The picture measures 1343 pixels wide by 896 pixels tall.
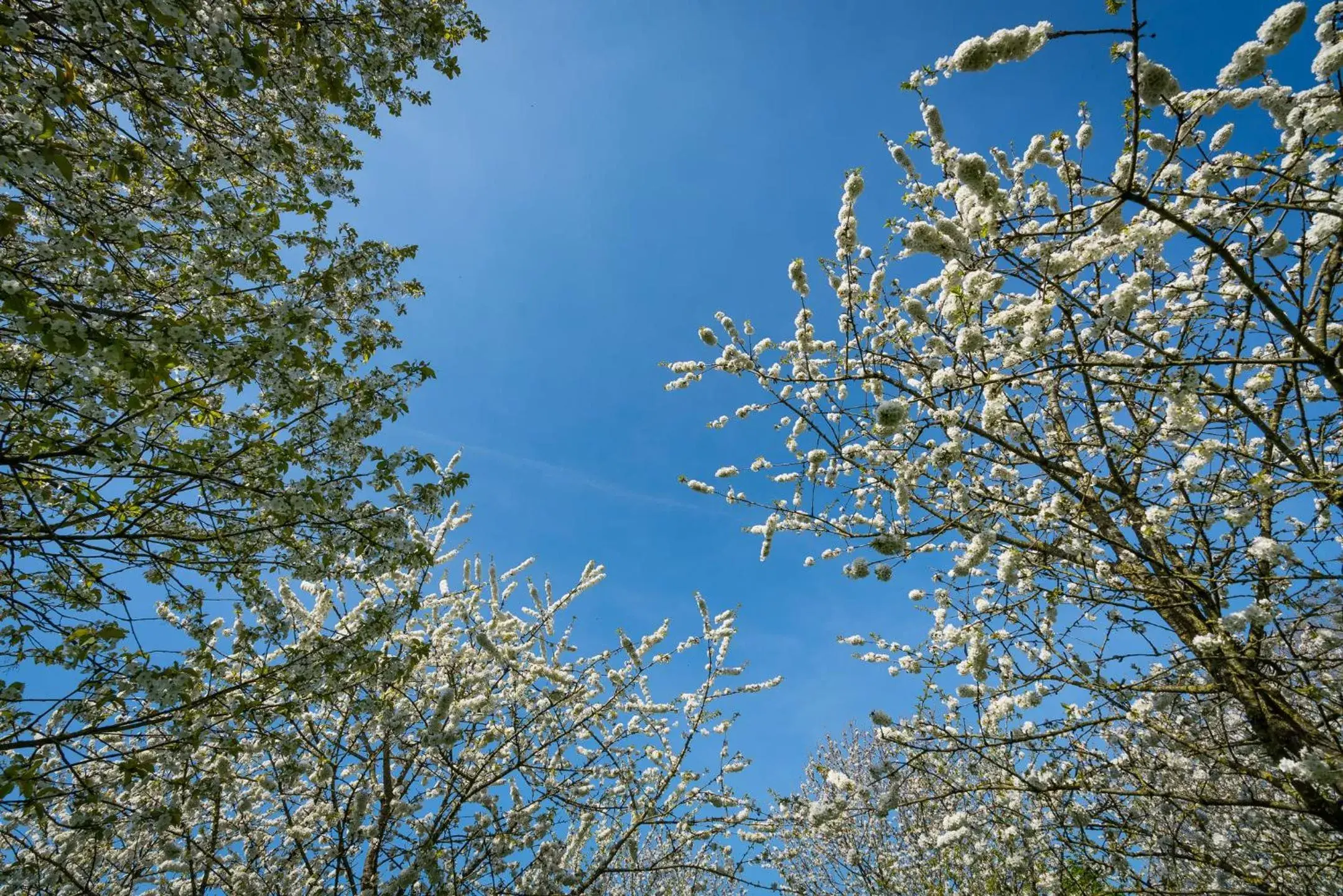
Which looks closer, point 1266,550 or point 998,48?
point 998,48

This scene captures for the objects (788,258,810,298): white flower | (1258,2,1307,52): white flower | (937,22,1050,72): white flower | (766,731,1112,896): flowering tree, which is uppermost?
(788,258,810,298): white flower

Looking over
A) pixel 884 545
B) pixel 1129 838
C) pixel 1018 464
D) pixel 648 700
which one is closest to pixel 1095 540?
pixel 1018 464

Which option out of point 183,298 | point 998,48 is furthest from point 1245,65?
point 183,298

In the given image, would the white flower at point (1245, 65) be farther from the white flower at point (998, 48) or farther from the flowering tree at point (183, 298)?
the flowering tree at point (183, 298)

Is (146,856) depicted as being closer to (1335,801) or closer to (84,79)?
(84,79)

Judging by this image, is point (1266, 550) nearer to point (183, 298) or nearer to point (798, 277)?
point (798, 277)

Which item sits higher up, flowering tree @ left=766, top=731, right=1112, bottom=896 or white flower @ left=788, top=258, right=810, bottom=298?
white flower @ left=788, top=258, right=810, bottom=298

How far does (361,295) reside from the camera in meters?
4.17

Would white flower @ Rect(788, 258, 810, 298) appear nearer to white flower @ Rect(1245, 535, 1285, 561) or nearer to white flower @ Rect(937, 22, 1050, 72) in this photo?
white flower @ Rect(937, 22, 1050, 72)

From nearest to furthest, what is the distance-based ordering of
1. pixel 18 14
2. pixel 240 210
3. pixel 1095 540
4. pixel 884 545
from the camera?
pixel 18 14, pixel 884 545, pixel 240 210, pixel 1095 540

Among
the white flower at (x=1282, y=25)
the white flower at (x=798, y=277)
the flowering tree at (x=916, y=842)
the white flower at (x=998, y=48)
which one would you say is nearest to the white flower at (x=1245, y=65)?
the white flower at (x=1282, y=25)

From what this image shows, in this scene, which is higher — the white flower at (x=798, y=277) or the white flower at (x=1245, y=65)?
the white flower at (x=798, y=277)

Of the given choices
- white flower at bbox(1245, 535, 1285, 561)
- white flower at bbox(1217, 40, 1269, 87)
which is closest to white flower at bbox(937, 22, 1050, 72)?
white flower at bbox(1217, 40, 1269, 87)

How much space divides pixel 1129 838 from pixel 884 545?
148 inches
